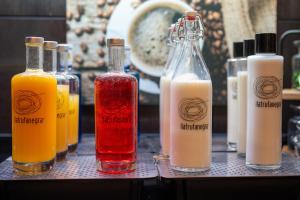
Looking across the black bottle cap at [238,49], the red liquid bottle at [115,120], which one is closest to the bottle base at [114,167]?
the red liquid bottle at [115,120]

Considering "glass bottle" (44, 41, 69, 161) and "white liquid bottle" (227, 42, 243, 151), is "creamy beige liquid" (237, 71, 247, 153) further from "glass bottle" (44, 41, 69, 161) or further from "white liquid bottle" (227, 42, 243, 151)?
"glass bottle" (44, 41, 69, 161)

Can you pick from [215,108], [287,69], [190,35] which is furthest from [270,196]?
[287,69]

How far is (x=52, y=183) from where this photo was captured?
63cm

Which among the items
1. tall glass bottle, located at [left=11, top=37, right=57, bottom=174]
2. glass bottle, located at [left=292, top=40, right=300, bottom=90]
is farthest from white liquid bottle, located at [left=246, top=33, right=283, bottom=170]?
glass bottle, located at [left=292, top=40, right=300, bottom=90]

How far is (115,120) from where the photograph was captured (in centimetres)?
66

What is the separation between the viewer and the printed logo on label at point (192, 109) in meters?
0.66

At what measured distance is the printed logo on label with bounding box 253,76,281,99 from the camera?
68cm

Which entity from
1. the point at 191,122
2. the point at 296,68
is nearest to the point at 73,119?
the point at 191,122

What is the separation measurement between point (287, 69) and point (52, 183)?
912 mm

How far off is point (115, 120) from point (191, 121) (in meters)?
0.12

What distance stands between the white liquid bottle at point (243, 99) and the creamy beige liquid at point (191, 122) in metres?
0.14

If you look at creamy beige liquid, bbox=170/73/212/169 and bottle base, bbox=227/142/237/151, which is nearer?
creamy beige liquid, bbox=170/73/212/169

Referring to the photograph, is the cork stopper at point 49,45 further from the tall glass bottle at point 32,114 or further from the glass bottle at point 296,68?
the glass bottle at point 296,68

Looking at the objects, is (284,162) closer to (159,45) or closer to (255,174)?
(255,174)
